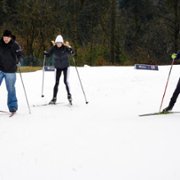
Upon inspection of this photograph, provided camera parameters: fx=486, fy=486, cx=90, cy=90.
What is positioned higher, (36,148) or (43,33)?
(36,148)

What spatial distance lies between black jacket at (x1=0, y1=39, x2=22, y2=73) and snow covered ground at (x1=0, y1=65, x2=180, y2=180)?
1.09m

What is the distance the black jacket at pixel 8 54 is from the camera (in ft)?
33.9

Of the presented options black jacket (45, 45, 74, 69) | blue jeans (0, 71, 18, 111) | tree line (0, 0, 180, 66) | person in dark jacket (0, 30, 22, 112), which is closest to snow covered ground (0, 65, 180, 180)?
blue jeans (0, 71, 18, 111)

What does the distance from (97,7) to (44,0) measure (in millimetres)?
4934

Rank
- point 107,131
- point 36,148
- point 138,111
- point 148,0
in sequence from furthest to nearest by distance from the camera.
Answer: point 148,0 < point 138,111 < point 107,131 < point 36,148

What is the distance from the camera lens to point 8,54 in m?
10.3

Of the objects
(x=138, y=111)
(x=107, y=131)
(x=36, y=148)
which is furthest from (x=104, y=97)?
(x=36, y=148)

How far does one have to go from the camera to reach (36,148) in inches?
277

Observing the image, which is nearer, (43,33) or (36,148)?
(36,148)

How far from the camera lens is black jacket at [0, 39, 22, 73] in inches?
407

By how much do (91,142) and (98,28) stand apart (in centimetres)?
3561

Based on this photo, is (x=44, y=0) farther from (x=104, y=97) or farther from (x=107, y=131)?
(x=107, y=131)

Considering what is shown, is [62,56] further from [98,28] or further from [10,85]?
[98,28]

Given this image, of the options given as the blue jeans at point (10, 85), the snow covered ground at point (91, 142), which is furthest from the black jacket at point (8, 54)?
the snow covered ground at point (91, 142)
